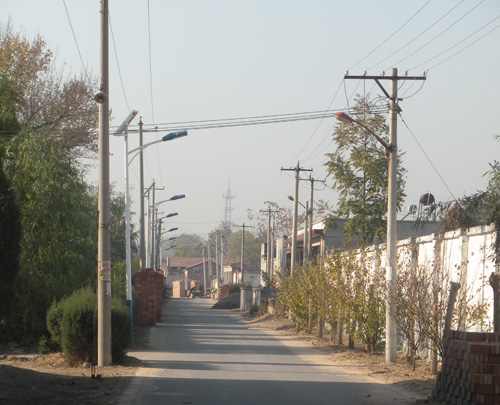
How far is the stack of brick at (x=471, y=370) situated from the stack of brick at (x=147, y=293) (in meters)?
22.8

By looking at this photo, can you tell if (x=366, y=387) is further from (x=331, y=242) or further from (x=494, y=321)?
(x=331, y=242)

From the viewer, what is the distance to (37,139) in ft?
69.0

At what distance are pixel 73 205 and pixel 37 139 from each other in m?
2.20

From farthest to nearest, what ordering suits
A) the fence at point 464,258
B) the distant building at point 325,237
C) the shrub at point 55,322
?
1. the distant building at point 325,237
2. the shrub at point 55,322
3. the fence at point 464,258

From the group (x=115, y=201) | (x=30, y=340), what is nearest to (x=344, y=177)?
(x=30, y=340)

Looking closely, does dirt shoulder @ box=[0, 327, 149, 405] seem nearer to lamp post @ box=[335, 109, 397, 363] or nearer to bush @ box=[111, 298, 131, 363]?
bush @ box=[111, 298, 131, 363]

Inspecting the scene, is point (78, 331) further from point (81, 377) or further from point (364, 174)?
point (364, 174)

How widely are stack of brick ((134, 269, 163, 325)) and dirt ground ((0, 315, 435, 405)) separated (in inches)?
524

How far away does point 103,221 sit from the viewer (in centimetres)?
1593

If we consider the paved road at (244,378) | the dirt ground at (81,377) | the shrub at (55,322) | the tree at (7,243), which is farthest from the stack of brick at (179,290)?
the tree at (7,243)

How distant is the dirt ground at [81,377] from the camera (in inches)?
470

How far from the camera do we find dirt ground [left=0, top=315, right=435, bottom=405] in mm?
11930

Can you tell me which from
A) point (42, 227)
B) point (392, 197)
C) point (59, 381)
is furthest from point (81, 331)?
point (392, 197)

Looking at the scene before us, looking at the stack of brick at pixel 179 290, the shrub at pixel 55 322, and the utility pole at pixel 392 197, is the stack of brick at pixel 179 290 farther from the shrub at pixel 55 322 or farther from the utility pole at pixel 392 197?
the utility pole at pixel 392 197
